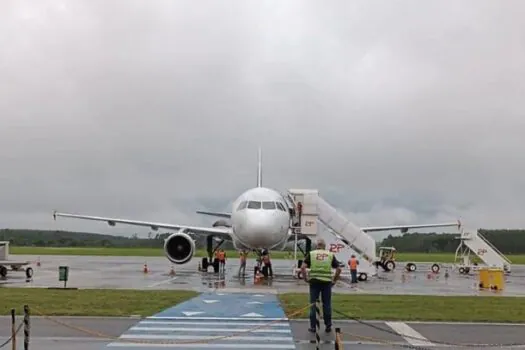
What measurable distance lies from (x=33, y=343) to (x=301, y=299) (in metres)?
10.2

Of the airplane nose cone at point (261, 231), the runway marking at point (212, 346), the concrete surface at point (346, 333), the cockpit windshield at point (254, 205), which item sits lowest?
the runway marking at point (212, 346)

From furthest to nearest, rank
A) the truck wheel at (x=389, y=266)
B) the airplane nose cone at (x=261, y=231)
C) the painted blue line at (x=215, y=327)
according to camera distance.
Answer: the truck wheel at (x=389, y=266)
the airplane nose cone at (x=261, y=231)
the painted blue line at (x=215, y=327)

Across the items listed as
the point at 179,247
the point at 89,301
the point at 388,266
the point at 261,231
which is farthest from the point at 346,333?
the point at 388,266

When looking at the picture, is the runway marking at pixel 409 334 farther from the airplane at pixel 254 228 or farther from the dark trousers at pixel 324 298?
the airplane at pixel 254 228

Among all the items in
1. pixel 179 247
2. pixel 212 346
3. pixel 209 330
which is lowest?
pixel 212 346

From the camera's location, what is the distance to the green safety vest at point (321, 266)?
15359mm

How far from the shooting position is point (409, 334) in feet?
48.0

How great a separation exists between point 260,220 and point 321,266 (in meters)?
16.8

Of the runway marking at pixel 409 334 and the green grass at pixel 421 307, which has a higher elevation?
the green grass at pixel 421 307

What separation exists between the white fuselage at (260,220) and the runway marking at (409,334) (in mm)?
16128

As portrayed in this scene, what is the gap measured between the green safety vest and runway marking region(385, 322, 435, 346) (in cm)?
171

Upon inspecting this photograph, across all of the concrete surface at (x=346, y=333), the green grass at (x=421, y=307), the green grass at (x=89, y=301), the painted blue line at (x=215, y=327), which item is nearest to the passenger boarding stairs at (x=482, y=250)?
the green grass at (x=421, y=307)

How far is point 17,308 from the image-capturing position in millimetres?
18359

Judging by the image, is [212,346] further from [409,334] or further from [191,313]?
[191,313]
